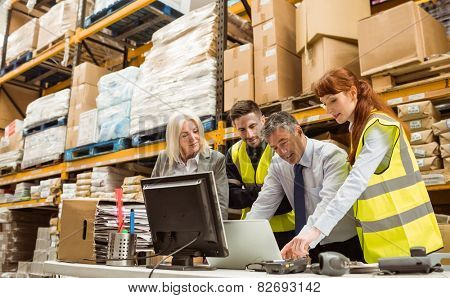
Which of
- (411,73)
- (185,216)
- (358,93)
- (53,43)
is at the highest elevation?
(53,43)

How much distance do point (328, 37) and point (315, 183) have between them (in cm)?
129

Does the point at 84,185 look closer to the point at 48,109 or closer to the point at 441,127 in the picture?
the point at 48,109

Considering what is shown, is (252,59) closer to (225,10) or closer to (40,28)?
(225,10)

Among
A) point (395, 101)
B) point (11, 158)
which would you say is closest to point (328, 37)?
point (395, 101)

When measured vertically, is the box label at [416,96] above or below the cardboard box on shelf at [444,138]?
above

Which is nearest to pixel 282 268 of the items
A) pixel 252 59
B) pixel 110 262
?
pixel 110 262

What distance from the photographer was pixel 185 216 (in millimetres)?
1283

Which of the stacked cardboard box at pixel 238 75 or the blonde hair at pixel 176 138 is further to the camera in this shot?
the stacked cardboard box at pixel 238 75

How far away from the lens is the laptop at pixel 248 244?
126cm

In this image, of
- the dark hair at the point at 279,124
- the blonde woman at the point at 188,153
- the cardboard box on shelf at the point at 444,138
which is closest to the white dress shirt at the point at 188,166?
the blonde woman at the point at 188,153

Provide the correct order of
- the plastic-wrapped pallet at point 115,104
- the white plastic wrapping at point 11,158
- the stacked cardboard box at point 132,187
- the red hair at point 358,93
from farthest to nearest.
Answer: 1. the white plastic wrapping at point 11,158
2. the plastic-wrapped pallet at point 115,104
3. the stacked cardboard box at point 132,187
4. the red hair at point 358,93

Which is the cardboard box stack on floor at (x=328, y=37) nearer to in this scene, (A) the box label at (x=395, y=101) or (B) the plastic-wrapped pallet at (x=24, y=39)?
(A) the box label at (x=395, y=101)

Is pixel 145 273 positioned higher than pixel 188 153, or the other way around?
pixel 188 153

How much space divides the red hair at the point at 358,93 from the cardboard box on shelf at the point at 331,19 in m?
1.11
